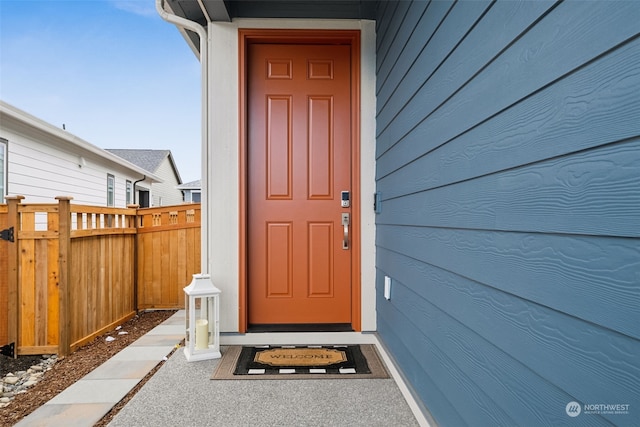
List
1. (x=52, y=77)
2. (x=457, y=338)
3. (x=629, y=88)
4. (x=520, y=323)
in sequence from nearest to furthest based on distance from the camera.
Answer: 1. (x=629, y=88)
2. (x=520, y=323)
3. (x=457, y=338)
4. (x=52, y=77)

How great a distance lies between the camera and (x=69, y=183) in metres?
6.11

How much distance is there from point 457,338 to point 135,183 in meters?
10.0

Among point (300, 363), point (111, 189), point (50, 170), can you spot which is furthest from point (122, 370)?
point (111, 189)

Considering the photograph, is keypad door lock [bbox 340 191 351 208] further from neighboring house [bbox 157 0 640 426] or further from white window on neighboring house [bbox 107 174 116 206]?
white window on neighboring house [bbox 107 174 116 206]

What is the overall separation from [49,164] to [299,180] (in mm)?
4894

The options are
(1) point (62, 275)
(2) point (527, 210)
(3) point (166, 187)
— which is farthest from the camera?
(3) point (166, 187)

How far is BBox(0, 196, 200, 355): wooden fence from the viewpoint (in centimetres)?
287

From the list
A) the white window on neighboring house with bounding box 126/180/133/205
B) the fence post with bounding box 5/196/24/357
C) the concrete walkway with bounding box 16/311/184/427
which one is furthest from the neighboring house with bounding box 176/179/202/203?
the concrete walkway with bounding box 16/311/184/427

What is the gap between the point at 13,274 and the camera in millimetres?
2875

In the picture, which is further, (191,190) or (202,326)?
(191,190)

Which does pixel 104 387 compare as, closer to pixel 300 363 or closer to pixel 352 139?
pixel 300 363

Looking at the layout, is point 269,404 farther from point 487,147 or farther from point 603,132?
point 603,132

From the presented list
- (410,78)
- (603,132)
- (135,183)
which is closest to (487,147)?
(603,132)

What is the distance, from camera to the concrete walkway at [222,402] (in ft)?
5.37
